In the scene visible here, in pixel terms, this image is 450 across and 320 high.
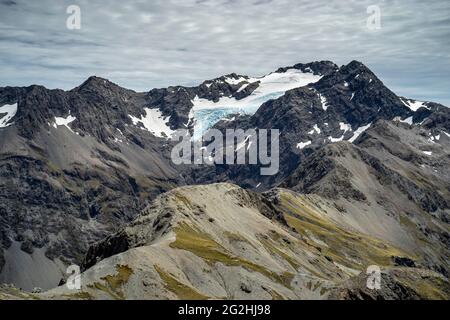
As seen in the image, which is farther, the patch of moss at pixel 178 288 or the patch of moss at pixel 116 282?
the patch of moss at pixel 178 288

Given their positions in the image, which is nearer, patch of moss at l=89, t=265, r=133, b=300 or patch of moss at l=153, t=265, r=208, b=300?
patch of moss at l=89, t=265, r=133, b=300

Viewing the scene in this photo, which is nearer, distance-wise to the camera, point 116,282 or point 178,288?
point 116,282

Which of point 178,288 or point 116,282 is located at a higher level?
point 116,282
